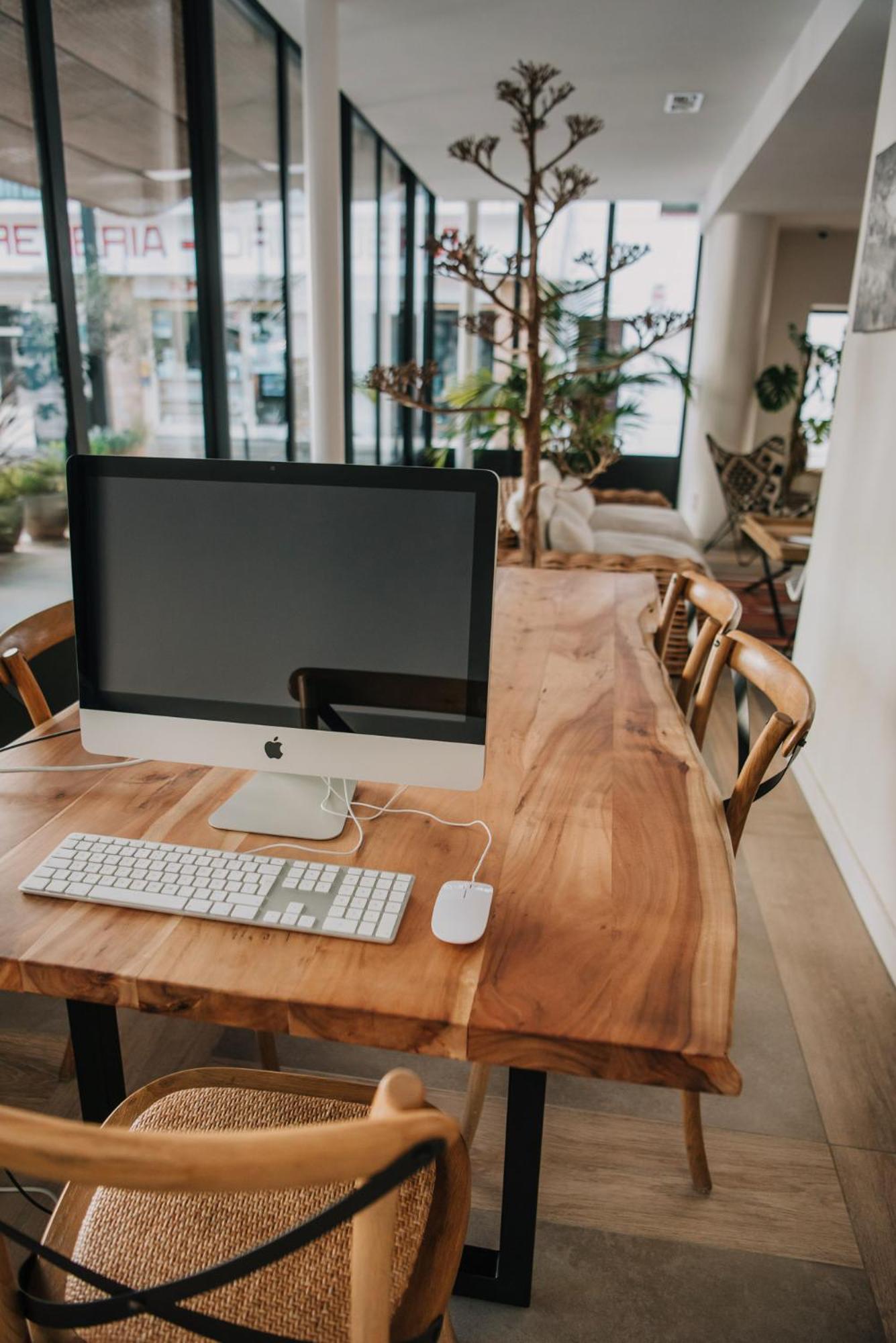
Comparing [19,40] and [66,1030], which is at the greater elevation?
[19,40]

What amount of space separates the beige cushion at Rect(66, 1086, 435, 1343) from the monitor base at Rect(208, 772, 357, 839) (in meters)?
0.34

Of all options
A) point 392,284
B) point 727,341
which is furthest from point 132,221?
point 727,341

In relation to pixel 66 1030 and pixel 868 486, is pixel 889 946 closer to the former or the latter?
pixel 868 486

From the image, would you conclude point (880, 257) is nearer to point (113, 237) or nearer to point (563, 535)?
point (563, 535)

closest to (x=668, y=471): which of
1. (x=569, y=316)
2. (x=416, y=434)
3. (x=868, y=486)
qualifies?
(x=416, y=434)

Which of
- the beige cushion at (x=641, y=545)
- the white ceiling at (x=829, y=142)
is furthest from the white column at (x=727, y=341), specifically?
the beige cushion at (x=641, y=545)

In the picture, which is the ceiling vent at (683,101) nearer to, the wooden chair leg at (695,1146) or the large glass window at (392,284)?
the large glass window at (392,284)

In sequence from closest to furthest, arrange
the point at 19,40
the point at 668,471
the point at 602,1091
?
the point at 602,1091
the point at 19,40
the point at 668,471

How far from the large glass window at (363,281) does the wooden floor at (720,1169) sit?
443 cm

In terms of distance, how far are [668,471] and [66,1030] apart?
8084mm

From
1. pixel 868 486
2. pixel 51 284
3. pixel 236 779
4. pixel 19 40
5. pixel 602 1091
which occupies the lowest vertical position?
pixel 602 1091

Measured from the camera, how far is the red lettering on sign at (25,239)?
2.54 m

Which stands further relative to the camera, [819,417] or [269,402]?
[819,417]

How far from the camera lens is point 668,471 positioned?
29.1 ft
